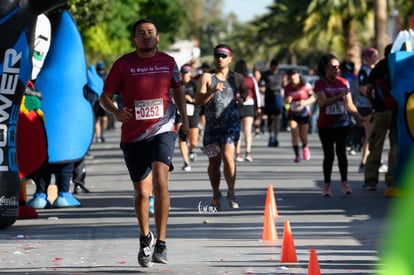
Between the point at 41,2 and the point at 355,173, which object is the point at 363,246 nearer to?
the point at 41,2

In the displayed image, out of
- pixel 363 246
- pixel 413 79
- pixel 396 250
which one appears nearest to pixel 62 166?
pixel 413 79

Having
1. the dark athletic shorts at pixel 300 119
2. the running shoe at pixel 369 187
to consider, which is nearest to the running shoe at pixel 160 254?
the running shoe at pixel 369 187

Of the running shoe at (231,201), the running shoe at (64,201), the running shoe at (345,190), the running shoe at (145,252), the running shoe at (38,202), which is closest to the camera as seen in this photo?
the running shoe at (145,252)

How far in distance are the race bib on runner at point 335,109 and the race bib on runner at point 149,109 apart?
6242 mm

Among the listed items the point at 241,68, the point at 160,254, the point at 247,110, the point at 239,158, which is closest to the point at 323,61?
the point at 241,68

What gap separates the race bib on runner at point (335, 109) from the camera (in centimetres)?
1501

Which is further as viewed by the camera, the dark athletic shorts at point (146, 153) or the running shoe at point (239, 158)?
the running shoe at point (239, 158)

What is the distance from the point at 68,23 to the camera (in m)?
14.3

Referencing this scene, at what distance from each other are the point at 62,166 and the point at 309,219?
325cm

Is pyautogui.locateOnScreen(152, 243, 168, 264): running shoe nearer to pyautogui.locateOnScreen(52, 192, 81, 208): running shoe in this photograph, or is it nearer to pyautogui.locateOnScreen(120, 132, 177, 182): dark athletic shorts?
pyautogui.locateOnScreen(120, 132, 177, 182): dark athletic shorts

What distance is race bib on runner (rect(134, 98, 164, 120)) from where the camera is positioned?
29.5ft

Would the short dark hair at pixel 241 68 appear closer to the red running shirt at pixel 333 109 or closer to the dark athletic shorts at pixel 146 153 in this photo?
the red running shirt at pixel 333 109

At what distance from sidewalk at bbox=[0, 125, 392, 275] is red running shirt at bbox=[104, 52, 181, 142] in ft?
3.34

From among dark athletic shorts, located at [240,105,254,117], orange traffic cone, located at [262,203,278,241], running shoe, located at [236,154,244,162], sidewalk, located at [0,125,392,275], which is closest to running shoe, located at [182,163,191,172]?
dark athletic shorts, located at [240,105,254,117]
